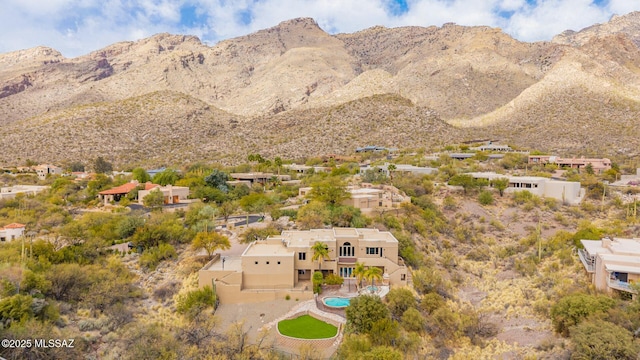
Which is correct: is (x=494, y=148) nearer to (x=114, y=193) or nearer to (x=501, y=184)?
(x=501, y=184)

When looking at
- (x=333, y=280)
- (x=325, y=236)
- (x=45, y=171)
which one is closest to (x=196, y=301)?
(x=333, y=280)

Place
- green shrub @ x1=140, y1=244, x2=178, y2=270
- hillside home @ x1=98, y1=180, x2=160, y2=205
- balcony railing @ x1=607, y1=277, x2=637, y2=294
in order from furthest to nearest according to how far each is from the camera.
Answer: hillside home @ x1=98, y1=180, x2=160, y2=205, green shrub @ x1=140, y1=244, x2=178, y2=270, balcony railing @ x1=607, y1=277, x2=637, y2=294

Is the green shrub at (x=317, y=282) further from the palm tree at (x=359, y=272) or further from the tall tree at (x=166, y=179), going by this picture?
the tall tree at (x=166, y=179)

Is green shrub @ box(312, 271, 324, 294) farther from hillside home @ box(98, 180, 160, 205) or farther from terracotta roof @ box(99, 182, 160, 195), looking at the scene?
terracotta roof @ box(99, 182, 160, 195)

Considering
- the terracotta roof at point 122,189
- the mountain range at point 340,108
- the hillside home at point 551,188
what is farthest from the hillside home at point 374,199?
the mountain range at point 340,108

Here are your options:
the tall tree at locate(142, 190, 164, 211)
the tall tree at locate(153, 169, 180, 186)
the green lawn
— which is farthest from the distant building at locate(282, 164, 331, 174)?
the green lawn
